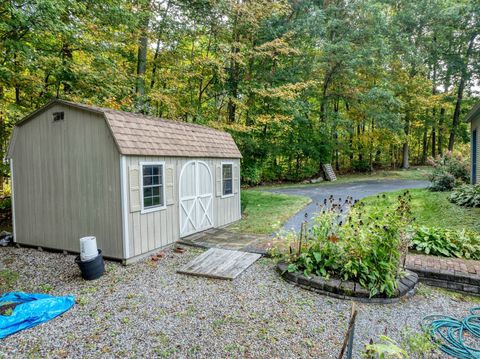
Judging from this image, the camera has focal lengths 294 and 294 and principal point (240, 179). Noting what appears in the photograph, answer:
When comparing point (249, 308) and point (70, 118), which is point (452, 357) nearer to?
point (249, 308)

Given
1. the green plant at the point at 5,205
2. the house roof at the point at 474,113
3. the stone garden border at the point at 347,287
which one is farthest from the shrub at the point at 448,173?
the green plant at the point at 5,205

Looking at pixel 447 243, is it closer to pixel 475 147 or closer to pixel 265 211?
pixel 265 211

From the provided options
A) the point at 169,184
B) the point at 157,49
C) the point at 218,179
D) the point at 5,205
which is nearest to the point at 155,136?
the point at 169,184

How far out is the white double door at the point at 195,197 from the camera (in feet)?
21.5

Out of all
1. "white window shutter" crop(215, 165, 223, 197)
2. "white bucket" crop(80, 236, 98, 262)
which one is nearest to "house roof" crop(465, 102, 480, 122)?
"white window shutter" crop(215, 165, 223, 197)

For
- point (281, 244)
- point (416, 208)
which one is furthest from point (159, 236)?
point (416, 208)

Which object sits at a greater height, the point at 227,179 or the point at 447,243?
the point at 227,179

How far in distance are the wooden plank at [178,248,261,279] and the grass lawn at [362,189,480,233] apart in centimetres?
286

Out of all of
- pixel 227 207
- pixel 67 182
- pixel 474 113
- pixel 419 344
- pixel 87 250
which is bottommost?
pixel 419 344

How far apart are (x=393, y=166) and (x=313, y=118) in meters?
8.83

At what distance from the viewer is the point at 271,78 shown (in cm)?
1408

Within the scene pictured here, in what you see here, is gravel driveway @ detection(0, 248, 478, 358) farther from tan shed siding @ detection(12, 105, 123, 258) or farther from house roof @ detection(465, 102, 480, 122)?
house roof @ detection(465, 102, 480, 122)

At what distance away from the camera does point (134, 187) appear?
5234 mm

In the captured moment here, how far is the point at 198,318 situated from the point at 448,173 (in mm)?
11099
